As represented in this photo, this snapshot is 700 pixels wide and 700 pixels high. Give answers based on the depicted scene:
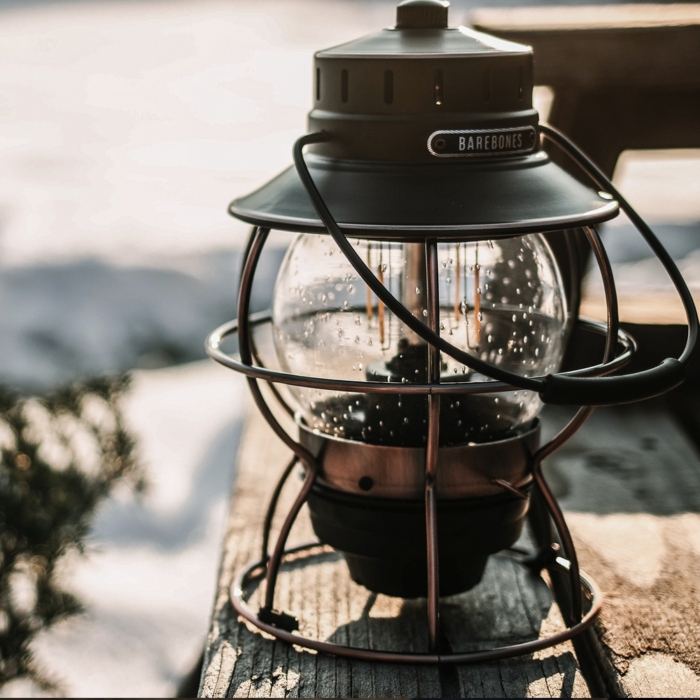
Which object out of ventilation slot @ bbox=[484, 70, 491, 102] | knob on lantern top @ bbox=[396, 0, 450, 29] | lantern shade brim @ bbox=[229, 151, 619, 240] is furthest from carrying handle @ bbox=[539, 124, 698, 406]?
knob on lantern top @ bbox=[396, 0, 450, 29]

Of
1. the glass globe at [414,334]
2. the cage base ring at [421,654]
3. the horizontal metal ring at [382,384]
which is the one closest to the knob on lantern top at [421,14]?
the glass globe at [414,334]

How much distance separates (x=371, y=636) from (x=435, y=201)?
19.4 inches

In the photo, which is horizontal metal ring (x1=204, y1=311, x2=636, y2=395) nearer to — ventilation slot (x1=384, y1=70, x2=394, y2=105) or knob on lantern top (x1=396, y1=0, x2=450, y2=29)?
ventilation slot (x1=384, y1=70, x2=394, y2=105)

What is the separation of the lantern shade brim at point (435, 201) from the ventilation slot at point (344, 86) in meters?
0.06

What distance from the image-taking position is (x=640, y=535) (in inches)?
49.2

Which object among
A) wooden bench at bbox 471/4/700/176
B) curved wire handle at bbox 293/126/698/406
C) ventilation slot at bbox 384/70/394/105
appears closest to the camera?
curved wire handle at bbox 293/126/698/406

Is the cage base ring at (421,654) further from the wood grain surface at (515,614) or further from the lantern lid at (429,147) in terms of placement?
the lantern lid at (429,147)

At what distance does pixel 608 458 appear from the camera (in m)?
1.54

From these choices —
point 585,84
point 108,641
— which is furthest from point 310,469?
point 108,641

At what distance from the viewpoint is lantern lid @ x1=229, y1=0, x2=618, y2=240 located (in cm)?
83

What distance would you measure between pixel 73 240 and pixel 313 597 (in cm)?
388

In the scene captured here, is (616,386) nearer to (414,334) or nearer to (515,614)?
(414,334)

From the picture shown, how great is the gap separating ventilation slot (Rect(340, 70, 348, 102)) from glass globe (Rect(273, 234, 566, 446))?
6.1 inches

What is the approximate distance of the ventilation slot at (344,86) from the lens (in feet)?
2.93
